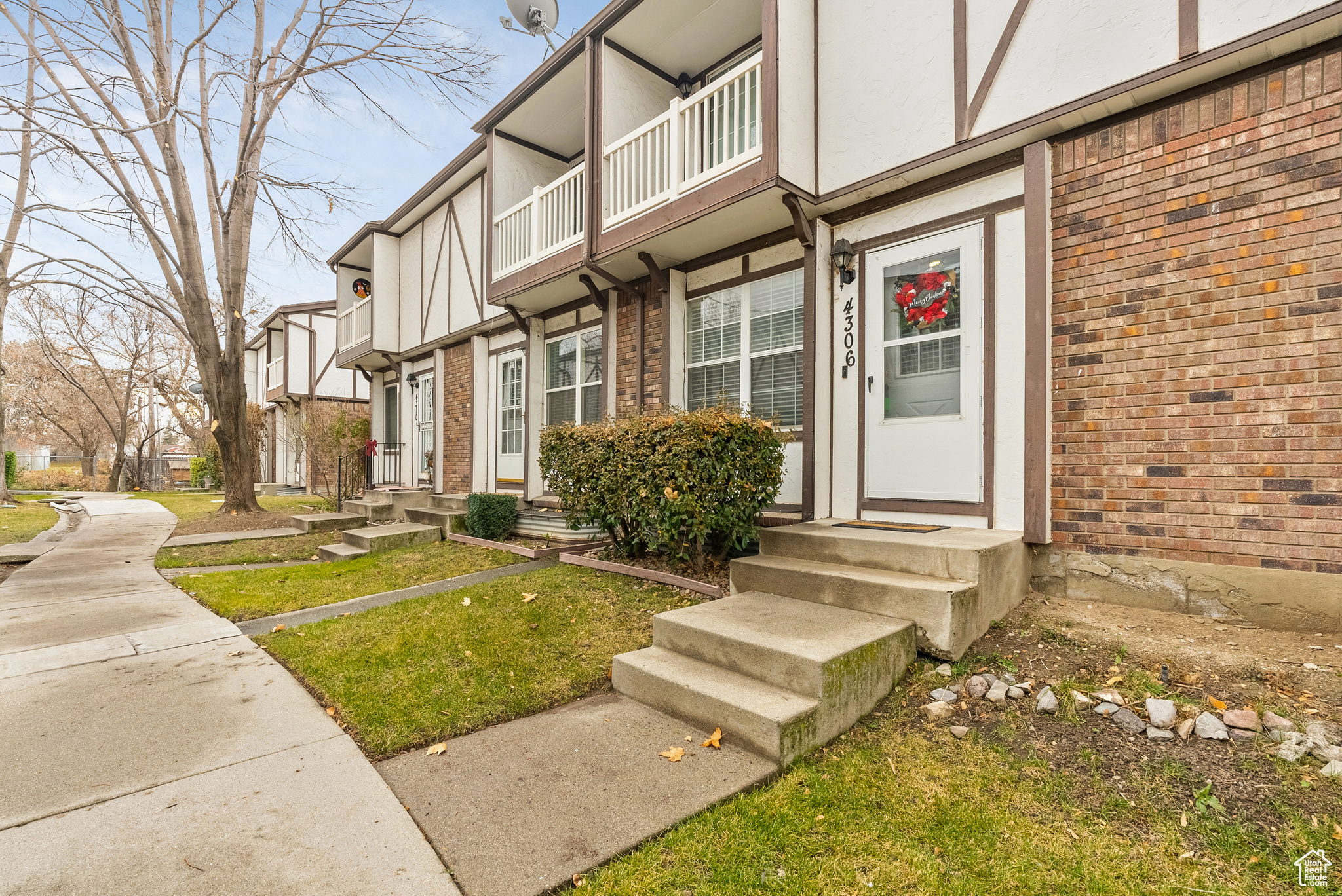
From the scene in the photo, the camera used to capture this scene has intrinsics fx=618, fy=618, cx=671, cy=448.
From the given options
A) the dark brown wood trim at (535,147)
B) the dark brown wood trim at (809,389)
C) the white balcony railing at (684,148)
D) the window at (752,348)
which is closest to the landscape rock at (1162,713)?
the dark brown wood trim at (809,389)

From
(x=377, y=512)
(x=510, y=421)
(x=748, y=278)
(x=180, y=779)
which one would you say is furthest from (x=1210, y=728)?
(x=377, y=512)

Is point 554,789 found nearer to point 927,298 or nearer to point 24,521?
point 927,298

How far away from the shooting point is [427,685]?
346 cm

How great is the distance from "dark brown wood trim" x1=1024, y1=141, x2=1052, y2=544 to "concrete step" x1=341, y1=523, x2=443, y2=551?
23.1 feet

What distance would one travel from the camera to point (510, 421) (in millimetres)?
10023

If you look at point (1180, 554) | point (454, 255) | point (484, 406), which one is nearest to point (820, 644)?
point (1180, 554)

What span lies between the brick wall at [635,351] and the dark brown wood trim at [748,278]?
40 centimetres

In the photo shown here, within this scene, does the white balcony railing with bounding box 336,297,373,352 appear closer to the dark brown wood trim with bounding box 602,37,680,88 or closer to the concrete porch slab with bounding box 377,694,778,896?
the dark brown wood trim with bounding box 602,37,680,88

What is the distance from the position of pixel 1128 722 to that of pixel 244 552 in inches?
361

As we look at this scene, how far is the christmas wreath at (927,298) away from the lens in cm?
478

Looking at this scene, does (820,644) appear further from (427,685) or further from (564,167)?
(564,167)

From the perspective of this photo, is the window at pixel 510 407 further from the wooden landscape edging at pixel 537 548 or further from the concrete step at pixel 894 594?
the concrete step at pixel 894 594

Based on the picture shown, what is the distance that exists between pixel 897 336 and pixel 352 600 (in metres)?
5.13

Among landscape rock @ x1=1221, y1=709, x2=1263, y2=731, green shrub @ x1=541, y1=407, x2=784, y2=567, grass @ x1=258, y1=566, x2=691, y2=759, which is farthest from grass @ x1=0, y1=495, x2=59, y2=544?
landscape rock @ x1=1221, y1=709, x2=1263, y2=731
